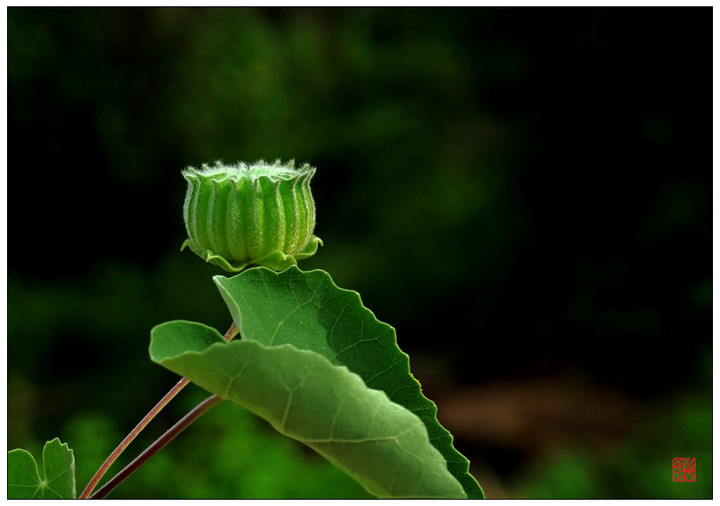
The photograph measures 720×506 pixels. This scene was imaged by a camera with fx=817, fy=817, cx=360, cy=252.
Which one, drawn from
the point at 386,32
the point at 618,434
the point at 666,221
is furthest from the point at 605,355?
A: the point at 386,32

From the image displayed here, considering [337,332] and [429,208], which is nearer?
[337,332]

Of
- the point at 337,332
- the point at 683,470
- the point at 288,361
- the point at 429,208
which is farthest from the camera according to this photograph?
the point at 429,208

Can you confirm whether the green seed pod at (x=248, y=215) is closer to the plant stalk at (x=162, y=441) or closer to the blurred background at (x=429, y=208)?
the plant stalk at (x=162, y=441)

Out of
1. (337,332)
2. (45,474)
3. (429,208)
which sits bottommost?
(45,474)

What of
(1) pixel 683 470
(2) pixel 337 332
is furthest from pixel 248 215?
(1) pixel 683 470

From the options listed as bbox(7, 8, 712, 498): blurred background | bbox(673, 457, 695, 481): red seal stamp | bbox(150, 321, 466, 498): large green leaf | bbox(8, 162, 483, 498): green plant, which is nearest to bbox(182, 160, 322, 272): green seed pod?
bbox(8, 162, 483, 498): green plant

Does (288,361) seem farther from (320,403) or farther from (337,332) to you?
(337,332)
